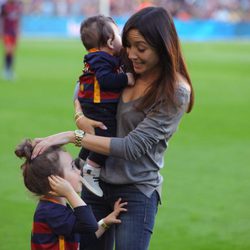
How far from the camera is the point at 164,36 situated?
4246mm

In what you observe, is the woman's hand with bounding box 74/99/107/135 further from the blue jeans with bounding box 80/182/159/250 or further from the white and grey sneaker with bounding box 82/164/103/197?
the blue jeans with bounding box 80/182/159/250

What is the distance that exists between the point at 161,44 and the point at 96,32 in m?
0.67

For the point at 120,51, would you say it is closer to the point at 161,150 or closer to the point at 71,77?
the point at 161,150

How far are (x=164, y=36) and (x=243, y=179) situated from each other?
5.35m

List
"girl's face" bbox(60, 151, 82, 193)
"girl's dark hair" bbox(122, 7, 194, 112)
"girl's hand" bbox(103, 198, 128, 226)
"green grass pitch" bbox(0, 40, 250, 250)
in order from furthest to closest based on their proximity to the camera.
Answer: "green grass pitch" bbox(0, 40, 250, 250)
"girl's hand" bbox(103, 198, 128, 226)
"girl's face" bbox(60, 151, 82, 193)
"girl's dark hair" bbox(122, 7, 194, 112)

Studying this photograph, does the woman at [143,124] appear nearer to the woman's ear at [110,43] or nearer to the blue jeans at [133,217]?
the blue jeans at [133,217]

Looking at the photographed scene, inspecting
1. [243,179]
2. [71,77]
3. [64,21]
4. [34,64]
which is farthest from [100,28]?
[64,21]

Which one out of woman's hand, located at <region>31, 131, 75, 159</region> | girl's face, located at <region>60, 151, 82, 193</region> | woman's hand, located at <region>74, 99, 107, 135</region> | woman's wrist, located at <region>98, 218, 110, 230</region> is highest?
woman's hand, located at <region>74, 99, 107, 135</region>

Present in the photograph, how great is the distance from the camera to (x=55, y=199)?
4418mm

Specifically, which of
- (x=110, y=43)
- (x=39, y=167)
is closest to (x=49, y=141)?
(x=39, y=167)

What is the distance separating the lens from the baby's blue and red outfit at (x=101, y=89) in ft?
14.9

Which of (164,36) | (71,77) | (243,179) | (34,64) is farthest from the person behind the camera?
(34,64)

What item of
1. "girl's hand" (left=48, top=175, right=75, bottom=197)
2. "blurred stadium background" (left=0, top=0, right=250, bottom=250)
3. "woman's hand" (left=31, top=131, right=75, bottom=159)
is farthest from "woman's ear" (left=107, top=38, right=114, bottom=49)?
"blurred stadium background" (left=0, top=0, right=250, bottom=250)

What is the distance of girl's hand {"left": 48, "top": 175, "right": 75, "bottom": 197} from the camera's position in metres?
4.30
